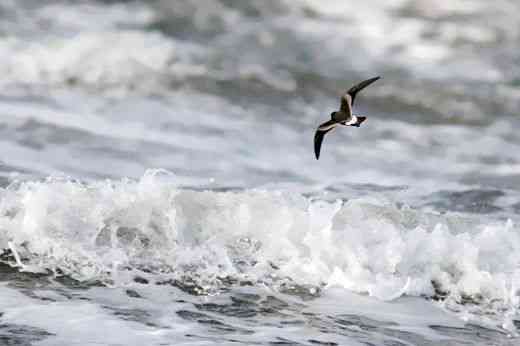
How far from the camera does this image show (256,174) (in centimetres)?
747

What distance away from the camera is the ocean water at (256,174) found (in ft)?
15.7

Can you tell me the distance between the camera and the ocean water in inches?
188

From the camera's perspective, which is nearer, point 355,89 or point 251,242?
point 355,89

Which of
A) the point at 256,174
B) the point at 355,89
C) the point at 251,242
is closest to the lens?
the point at 355,89

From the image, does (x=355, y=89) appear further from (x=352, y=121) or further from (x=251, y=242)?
(x=251, y=242)

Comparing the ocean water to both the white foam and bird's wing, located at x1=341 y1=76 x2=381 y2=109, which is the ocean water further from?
bird's wing, located at x1=341 y1=76 x2=381 y2=109

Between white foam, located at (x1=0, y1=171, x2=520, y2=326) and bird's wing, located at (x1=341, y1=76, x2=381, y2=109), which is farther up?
bird's wing, located at (x1=341, y1=76, x2=381, y2=109)

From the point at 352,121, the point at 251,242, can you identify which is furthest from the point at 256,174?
the point at 352,121

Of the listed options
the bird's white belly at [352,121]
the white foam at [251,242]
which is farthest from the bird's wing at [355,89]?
the white foam at [251,242]

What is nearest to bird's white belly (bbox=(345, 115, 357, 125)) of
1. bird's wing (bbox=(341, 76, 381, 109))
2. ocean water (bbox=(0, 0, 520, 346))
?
bird's wing (bbox=(341, 76, 381, 109))

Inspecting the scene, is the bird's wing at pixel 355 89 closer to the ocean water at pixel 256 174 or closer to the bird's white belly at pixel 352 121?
the bird's white belly at pixel 352 121

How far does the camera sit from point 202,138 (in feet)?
27.6

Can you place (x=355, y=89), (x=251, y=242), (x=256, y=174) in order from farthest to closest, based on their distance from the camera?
(x=256, y=174)
(x=251, y=242)
(x=355, y=89)

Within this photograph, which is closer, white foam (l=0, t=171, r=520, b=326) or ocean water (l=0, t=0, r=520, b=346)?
ocean water (l=0, t=0, r=520, b=346)
